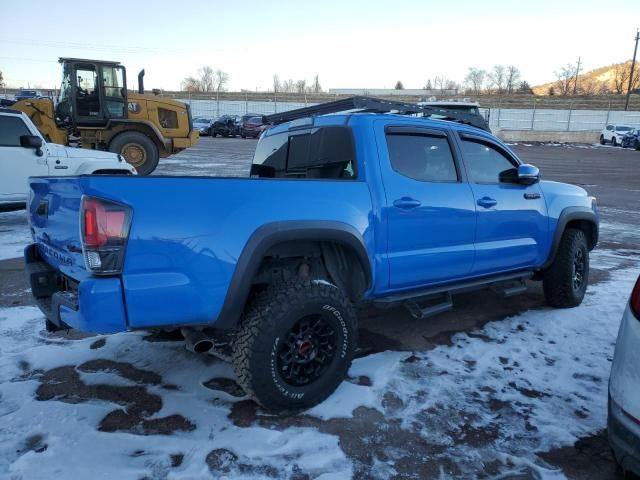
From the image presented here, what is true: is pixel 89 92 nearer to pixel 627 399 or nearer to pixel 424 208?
pixel 424 208

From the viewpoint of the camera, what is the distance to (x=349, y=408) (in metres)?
3.18

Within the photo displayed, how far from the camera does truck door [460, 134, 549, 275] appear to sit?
4238 mm

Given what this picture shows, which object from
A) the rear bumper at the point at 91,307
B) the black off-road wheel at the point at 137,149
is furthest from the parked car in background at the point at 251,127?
the rear bumper at the point at 91,307

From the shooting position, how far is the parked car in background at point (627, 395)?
84.7 inches

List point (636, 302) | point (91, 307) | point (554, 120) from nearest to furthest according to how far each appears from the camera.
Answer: point (636, 302), point (91, 307), point (554, 120)

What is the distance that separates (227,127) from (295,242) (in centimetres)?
3519

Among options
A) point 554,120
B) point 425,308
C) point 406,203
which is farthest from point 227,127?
point 406,203

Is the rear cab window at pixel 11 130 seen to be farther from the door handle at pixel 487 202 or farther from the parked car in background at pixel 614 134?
the parked car in background at pixel 614 134

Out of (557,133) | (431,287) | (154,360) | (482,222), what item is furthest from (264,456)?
(557,133)

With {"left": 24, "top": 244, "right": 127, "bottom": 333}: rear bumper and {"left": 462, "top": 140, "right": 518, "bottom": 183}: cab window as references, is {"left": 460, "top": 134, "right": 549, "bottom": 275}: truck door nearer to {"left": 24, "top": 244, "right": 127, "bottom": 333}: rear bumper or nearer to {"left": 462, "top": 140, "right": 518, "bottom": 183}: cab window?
{"left": 462, "top": 140, "right": 518, "bottom": 183}: cab window

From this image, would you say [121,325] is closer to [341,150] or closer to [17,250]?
[341,150]

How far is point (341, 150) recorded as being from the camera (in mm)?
3676

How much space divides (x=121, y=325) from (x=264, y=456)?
102 cm

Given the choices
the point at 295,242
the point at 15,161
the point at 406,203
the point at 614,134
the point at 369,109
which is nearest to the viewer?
the point at 295,242
